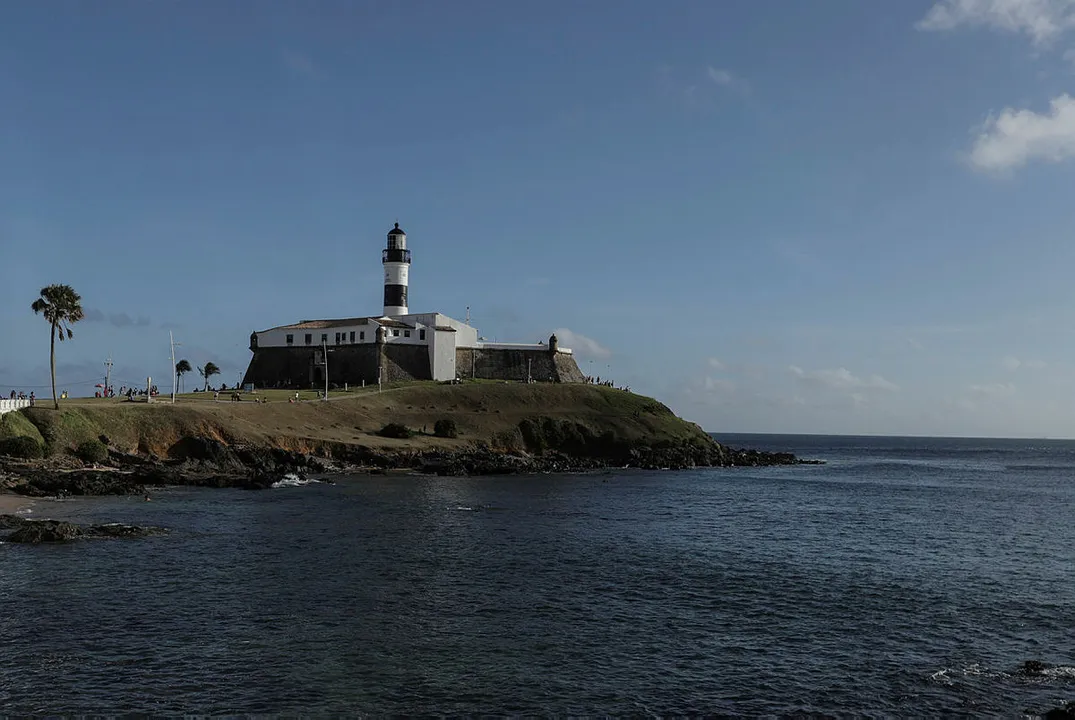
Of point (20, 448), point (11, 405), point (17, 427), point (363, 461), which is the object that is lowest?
point (363, 461)

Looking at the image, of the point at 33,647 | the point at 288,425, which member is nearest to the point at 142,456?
the point at 288,425

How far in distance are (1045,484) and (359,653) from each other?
330 feet

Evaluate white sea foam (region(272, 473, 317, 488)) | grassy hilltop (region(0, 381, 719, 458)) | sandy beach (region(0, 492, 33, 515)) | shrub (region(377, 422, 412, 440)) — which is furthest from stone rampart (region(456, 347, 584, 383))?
sandy beach (region(0, 492, 33, 515))

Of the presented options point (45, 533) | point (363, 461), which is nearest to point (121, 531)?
point (45, 533)

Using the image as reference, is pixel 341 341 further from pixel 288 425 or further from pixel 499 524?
pixel 499 524

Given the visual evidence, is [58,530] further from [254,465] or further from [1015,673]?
[1015,673]

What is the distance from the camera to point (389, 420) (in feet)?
315

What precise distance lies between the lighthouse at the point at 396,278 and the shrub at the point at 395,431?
34783mm

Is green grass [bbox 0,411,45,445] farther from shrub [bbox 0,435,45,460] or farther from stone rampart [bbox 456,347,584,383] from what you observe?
stone rampart [bbox 456,347,584,383]

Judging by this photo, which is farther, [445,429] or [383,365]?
[383,365]

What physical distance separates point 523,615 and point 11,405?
58.1m

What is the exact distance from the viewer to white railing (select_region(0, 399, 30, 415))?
2618 inches

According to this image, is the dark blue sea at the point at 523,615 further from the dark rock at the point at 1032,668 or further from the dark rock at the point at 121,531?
the dark rock at the point at 121,531

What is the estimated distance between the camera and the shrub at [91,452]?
6594 centimetres
